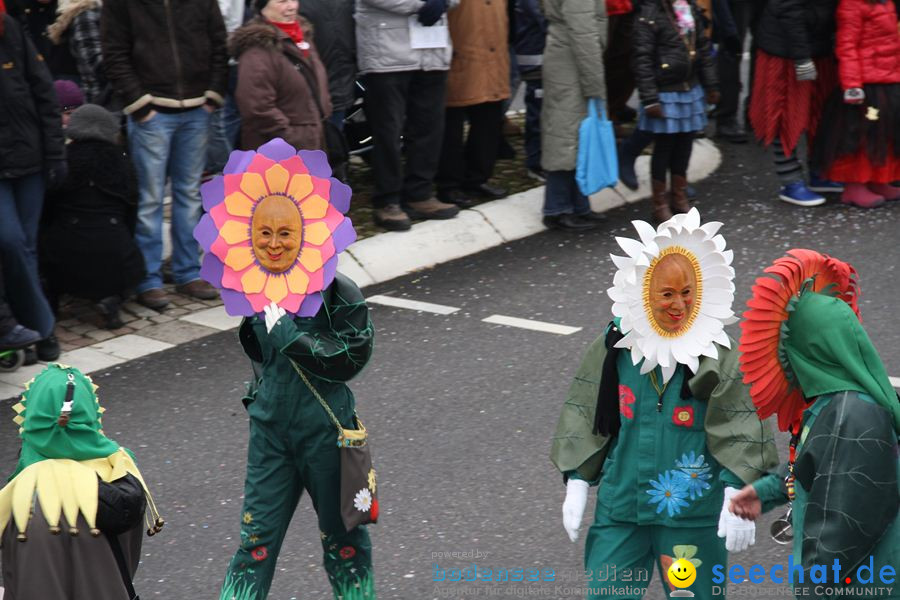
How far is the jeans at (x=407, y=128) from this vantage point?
369 inches

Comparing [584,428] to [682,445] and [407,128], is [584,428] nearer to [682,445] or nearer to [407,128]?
[682,445]

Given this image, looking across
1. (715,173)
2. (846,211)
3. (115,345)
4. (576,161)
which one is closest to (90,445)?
(115,345)

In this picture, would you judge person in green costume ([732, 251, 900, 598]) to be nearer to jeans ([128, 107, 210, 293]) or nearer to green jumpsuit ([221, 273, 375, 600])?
green jumpsuit ([221, 273, 375, 600])

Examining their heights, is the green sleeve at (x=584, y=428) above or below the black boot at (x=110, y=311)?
above

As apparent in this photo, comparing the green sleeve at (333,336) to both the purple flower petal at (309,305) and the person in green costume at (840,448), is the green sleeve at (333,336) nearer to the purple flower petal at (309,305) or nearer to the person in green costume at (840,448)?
the purple flower petal at (309,305)

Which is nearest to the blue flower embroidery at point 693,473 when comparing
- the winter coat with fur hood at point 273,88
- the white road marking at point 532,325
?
the white road marking at point 532,325

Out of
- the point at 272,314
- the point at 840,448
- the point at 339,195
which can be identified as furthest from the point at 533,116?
the point at 840,448

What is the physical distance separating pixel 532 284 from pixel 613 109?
2.98m

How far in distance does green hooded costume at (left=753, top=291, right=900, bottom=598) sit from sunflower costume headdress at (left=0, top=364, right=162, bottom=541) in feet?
6.77

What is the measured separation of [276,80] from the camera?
8359mm

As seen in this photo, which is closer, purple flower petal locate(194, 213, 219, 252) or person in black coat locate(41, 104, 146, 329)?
purple flower petal locate(194, 213, 219, 252)

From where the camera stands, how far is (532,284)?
28.7 ft

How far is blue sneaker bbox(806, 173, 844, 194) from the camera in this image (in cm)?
1027

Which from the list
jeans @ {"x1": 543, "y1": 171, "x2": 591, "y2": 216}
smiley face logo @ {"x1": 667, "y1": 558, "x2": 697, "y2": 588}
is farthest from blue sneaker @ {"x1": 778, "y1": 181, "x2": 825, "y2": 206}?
smiley face logo @ {"x1": 667, "y1": 558, "x2": 697, "y2": 588}
